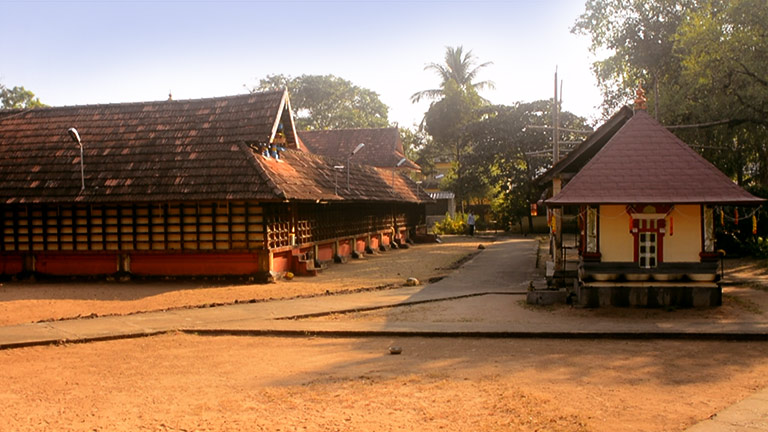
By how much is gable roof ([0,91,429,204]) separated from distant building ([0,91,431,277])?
0.13ft

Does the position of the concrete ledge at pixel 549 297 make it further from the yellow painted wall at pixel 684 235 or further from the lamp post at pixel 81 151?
the lamp post at pixel 81 151

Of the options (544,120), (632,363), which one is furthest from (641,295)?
(544,120)

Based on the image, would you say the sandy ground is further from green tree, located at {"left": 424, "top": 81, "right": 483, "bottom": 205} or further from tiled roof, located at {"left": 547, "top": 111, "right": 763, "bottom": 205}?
green tree, located at {"left": 424, "top": 81, "right": 483, "bottom": 205}

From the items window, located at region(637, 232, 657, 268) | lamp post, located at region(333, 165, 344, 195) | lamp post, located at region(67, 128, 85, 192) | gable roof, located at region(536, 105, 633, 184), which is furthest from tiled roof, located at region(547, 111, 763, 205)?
lamp post, located at region(67, 128, 85, 192)

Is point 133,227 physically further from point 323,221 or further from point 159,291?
point 323,221

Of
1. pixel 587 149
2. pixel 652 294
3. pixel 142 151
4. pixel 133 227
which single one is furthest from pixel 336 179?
pixel 652 294

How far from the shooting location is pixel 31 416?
6.63 meters

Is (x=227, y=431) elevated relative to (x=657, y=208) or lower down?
lower down

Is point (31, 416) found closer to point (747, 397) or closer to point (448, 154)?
point (747, 397)

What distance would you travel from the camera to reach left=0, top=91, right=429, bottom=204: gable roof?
17.3m

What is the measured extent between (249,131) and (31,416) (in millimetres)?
12814

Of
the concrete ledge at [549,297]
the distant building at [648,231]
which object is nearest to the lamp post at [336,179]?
the concrete ledge at [549,297]

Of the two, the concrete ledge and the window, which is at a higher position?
the window

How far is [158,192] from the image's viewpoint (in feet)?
56.5
